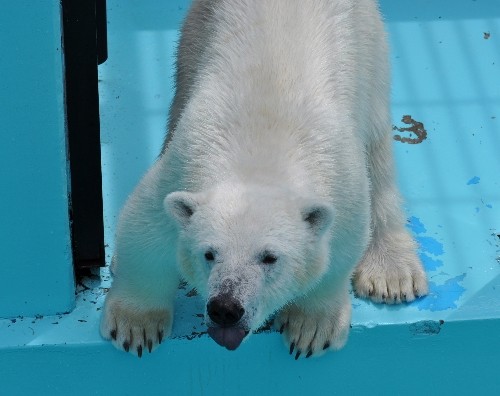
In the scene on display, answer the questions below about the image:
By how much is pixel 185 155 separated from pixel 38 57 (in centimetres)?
49

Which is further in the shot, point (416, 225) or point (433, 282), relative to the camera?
point (416, 225)

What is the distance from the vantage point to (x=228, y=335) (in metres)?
2.92

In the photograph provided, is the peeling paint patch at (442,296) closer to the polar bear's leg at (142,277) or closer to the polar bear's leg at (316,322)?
the polar bear's leg at (316,322)

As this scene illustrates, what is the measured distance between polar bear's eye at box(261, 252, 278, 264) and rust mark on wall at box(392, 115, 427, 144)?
1.76 m

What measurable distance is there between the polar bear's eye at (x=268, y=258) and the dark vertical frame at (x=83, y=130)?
0.88 m

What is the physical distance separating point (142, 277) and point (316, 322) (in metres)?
0.56

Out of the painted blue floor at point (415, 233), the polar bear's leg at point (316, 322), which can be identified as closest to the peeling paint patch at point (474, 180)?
the painted blue floor at point (415, 233)

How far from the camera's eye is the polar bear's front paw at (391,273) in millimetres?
3768

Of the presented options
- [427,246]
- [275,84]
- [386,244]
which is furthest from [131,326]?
[427,246]

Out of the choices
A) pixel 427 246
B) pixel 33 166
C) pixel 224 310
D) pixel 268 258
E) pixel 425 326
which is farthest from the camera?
pixel 427 246

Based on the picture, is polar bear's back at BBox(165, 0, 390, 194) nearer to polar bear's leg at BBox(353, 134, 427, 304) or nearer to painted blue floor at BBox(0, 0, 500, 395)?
polar bear's leg at BBox(353, 134, 427, 304)

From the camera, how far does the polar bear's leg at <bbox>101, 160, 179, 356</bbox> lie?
3293 mm

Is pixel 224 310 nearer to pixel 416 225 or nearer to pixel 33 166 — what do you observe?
pixel 33 166

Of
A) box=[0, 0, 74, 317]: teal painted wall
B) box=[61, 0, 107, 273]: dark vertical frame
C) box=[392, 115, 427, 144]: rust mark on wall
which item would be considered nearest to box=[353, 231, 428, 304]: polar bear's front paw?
box=[392, 115, 427, 144]: rust mark on wall
